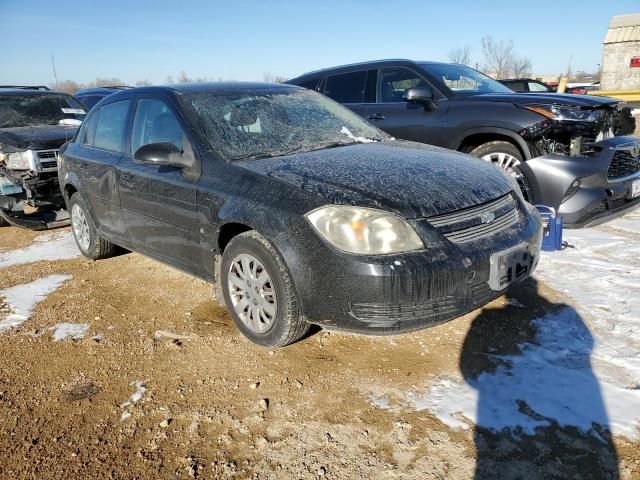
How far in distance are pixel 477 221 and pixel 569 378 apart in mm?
960

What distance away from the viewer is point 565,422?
2.34 m

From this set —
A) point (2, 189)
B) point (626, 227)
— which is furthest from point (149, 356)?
point (626, 227)

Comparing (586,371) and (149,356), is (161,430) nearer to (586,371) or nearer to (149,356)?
(149,356)

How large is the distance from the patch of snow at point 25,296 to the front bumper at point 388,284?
7.92 feet

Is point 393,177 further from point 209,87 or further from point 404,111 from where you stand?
point 404,111

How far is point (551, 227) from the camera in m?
4.41

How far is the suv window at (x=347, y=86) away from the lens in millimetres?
6230

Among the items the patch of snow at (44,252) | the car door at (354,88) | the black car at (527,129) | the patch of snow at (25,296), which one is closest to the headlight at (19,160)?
the patch of snow at (44,252)

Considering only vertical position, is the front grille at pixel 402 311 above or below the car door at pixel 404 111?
below

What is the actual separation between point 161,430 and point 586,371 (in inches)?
88.4

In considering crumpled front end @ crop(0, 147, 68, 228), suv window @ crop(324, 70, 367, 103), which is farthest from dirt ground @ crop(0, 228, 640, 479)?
suv window @ crop(324, 70, 367, 103)

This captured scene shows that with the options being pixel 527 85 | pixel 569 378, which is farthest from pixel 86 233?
pixel 527 85

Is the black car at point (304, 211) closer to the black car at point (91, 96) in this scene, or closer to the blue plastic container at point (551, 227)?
the blue plastic container at point (551, 227)

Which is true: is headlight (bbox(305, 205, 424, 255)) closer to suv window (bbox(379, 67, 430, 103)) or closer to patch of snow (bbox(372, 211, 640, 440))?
patch of snow (bbox(372, 211, 640, 440))
